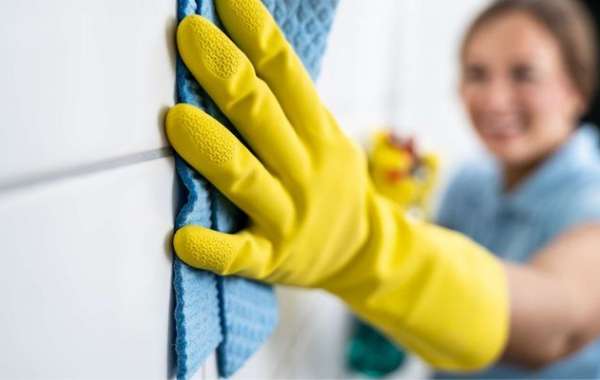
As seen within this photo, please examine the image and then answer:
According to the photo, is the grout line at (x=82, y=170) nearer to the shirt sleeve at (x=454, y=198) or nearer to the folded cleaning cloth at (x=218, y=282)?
the folded cleaning cloth at (x=218, y=282)

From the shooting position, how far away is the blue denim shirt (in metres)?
1.04

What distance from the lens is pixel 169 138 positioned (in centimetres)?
43

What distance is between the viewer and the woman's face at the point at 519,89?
44.7 inches

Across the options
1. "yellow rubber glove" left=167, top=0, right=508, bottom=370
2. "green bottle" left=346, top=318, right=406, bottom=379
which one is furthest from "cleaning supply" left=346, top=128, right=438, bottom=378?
"yellow rubber glove" left=167, top=0, right=508, bottom=370

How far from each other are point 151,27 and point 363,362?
0.86 meters

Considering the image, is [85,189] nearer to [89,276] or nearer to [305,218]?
[89,276]

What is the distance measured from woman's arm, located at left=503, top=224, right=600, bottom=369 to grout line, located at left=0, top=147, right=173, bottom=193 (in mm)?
459

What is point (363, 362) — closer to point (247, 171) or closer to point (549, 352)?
point (549, 352)

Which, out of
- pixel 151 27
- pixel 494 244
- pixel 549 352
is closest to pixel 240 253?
pixel 151 27

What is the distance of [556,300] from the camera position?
0.75 meters

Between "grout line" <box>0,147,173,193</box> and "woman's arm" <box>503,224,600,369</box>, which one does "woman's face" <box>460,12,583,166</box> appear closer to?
"woman's arm" <box>503,224,600,369</box>

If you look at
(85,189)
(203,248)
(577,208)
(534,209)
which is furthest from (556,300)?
(85,189)

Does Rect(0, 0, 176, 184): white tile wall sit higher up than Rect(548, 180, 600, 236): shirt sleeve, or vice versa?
Rect(0, 0, 176, 184): white tile wall

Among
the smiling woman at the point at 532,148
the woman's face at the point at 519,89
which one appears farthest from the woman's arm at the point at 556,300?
the woman's face at the point at 519,89
